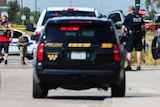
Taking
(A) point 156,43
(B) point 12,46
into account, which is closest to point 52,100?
(A) point 156,43

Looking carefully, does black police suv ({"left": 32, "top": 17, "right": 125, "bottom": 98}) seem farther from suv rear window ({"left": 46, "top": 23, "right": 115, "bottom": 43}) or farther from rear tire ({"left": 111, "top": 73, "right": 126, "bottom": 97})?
rear tire ({"left": 111, "top": 73, "right": 126, "bottom": 97})

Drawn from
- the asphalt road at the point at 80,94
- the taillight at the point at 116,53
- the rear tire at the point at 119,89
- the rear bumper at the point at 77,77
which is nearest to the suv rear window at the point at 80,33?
the taillight at the point at 116,53

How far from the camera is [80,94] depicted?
1425cm

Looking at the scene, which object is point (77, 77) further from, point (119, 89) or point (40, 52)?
point (119, 89)

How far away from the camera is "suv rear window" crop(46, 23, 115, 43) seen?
12000 millimetres

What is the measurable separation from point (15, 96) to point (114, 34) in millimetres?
2815

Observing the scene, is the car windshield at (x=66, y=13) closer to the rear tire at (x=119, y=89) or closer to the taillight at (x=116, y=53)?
the rear tire at (x=119, y=89)

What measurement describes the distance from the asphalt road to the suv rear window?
1307 millimetres

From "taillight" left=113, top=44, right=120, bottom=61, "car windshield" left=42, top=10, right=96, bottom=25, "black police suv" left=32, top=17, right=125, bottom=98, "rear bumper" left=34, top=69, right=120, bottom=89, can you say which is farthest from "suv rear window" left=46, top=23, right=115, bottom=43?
"car windshield" left=42, top=10, right=96, bottom=25

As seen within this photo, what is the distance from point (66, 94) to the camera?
14.2 metres

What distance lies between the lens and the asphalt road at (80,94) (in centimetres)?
1149

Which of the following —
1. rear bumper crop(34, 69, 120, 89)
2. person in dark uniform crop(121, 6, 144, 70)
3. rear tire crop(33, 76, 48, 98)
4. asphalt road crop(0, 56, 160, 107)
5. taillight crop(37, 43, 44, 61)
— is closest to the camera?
asphalt road crop(0, 56, 160, 107)

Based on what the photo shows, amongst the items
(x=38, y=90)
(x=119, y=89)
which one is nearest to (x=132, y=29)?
(x=119, y=89)

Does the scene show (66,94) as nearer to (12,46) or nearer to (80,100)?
(80,100)
